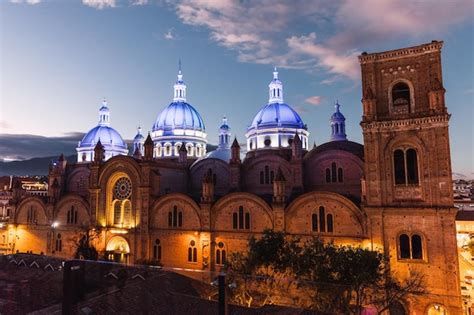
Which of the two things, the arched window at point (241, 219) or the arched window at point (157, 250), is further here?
the arched window at point (157, 250)

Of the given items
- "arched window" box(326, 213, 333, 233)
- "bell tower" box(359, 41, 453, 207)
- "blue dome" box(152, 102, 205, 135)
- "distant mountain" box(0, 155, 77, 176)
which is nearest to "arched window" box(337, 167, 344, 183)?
"arched window" box(326, 213, 333, 233)

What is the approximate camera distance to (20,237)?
49.6 m

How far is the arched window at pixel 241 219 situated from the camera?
111 feet

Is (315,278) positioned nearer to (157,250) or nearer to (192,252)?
(192,252)

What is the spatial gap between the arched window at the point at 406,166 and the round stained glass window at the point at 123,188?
27.9 meters

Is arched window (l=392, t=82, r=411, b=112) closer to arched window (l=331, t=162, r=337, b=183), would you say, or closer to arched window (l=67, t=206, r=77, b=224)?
arched window (l=331, t=162, r=337, b=183)

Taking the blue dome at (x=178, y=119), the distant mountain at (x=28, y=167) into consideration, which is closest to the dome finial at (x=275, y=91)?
the blue dome at (x=178, y=119)

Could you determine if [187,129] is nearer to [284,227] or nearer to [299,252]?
[284,227]

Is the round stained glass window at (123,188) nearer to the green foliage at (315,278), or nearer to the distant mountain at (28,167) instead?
the green foliage at (315,278)

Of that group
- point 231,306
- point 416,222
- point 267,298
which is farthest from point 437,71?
point 231,306

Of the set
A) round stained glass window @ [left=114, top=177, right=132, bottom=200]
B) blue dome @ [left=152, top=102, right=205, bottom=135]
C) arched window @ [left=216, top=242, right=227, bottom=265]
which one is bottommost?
arched window @ [left=216, top=242, right=227, bottom=265]

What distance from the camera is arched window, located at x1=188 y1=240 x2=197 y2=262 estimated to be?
3625 centimetres

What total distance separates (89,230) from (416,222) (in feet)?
112

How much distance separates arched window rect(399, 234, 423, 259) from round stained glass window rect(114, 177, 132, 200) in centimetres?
2831
